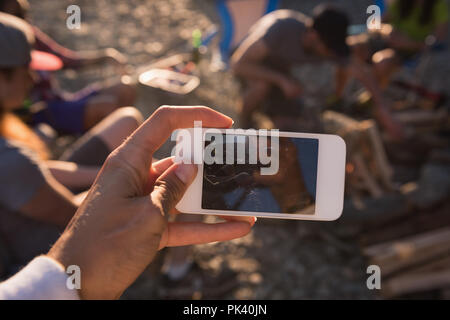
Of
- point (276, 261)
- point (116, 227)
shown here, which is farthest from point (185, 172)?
point (276, 261)

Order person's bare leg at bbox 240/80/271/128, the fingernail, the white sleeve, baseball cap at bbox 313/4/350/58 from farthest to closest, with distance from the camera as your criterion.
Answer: person's bare leg at bbox 240/80/271/128
baseball cap at bbox 313/4/350/58
the fingernail
the white sleeve

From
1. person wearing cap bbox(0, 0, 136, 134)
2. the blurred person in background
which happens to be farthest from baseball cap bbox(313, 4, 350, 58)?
person wearing cap bbox(0, 0, 136, 134)

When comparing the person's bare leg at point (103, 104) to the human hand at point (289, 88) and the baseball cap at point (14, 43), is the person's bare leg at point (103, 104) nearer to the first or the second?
the baseball cap at point (14, 43)

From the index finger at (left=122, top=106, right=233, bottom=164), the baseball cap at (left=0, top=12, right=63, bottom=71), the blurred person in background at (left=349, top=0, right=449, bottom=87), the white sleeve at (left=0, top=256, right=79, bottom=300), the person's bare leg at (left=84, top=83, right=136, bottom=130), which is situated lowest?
the white sleeve at (left=0, top=256, right=79, bottom=300)

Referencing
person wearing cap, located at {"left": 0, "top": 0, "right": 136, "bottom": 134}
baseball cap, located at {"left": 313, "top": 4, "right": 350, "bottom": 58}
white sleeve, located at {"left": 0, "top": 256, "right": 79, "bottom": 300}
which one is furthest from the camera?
baseball cap, located at {"left": 313, "top": 4, "right": 350, "bottom": 58}

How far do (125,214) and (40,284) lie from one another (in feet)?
1.07

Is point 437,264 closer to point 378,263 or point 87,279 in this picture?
point 378,263

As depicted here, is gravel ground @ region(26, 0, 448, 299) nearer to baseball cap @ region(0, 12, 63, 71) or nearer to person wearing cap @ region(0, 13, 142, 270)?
person wearing cap @ region(0, 13, 142, 270)

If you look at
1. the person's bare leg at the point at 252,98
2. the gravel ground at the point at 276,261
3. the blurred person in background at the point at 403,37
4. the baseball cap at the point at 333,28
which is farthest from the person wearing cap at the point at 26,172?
the blurred person in background at the point at 403,37

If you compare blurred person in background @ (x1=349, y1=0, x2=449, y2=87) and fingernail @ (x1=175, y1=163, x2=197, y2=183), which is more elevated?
blurred person in background @ (x1=349, y1=0, x2=449, y2=87)

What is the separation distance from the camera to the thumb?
1.32 meters

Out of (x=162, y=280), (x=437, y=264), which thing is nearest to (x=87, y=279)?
(x=162, y=280)

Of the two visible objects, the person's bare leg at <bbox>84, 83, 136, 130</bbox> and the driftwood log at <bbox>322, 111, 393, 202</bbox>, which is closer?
the driftwood log at <bbox>322, 111, 393, 202</bbox>
